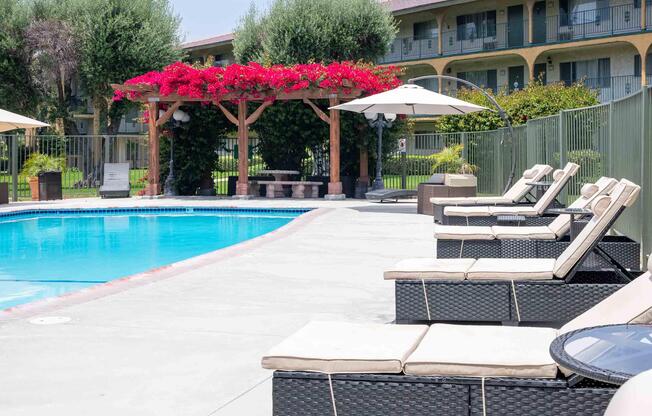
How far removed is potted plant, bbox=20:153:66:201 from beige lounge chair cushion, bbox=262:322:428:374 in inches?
789

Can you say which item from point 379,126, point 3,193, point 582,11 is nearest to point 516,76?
point 582,11

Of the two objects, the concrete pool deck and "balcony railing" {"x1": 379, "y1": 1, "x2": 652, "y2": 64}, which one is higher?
"balcony railing" {"x1": 379, "y1": 1, "x2": 652, "y2": 64}

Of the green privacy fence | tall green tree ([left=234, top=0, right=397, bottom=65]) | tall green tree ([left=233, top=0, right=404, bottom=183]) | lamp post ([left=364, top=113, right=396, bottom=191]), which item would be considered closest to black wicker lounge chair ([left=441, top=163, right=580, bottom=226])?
the green privacy fence

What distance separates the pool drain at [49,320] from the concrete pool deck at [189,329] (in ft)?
0.16

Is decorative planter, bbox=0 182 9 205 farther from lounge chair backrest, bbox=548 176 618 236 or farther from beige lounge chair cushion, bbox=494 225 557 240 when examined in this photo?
lounge chair backrest, bbox=548 176 618 236

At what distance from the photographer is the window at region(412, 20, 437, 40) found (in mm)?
38737

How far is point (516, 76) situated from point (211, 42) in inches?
699

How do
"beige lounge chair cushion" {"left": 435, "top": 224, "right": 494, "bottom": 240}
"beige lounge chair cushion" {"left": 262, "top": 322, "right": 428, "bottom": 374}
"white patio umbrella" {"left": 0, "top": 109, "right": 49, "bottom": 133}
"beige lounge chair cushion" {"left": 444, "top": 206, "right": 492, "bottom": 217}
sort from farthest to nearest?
"white patio umbrella" {"left": 0, "top": 109, "right": 49, "bottom": 133}, "beige lounge chair cushion" {"left": 444, "top": 206, "right": 492, "bottom": 217}, "beige lounge chair cushion" {"left": 435, "top": 224, "right": 494, "bottom": 240}, "beige lounge chair cushion" {"left": 262, "top": 322, "right": 428, "bottom": 374}

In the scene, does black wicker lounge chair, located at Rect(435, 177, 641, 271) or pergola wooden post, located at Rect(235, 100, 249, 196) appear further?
pergola wooden post, located at Rect(235, 100, 249, 196)

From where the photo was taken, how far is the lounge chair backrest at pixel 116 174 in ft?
76.2

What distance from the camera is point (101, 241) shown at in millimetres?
14125

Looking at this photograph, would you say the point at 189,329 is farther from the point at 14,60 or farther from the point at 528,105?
the point at 14,60

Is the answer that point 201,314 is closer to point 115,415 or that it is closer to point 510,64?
point 115,415

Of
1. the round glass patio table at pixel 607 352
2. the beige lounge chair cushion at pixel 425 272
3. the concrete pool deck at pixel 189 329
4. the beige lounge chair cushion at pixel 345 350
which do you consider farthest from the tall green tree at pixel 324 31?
the round glass patio table at pixel 607 352
